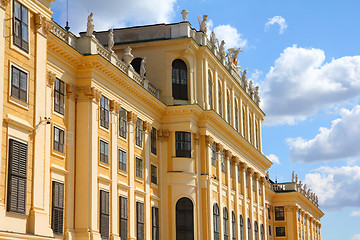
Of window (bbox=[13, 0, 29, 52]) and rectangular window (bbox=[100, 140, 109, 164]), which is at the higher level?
window (bbox=[13, 0, 29, 52])

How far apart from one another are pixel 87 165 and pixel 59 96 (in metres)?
4.22

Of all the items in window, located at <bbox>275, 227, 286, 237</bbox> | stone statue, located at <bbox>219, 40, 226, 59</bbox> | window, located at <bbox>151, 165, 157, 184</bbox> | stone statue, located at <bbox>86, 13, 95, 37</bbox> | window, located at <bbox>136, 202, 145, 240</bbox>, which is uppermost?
stone statue, located at <bbox>219, 40, 226, 59</bbox>

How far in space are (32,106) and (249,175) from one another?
40084mm

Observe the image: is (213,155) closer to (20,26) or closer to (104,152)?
(104,152)

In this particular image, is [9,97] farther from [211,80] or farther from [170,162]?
[211,80]

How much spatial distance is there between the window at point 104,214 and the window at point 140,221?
4445mm

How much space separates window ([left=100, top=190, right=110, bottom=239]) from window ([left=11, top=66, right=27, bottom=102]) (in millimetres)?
11614

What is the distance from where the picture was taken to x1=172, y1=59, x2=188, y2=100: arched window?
1994 inches

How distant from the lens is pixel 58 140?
117 ft

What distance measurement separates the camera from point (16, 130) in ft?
91.9

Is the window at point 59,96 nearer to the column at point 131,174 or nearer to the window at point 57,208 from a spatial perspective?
Answer: the window at point 57,208

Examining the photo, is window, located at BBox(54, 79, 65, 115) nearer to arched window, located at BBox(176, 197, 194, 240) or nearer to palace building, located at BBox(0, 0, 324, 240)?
palace building, located at BBox(0, 0, 324, 240)

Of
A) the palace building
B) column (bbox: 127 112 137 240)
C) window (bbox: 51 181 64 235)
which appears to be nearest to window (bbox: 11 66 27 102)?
the palace building

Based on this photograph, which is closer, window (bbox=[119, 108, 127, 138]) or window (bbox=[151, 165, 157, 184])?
window (bbox=[119, 108, 127, 138])
